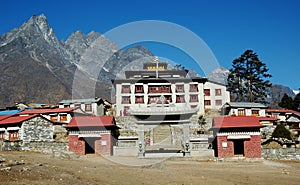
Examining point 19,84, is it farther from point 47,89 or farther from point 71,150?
point 71,150

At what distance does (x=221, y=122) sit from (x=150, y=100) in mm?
27851

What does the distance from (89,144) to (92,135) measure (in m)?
1.73

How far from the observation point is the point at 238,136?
112ft

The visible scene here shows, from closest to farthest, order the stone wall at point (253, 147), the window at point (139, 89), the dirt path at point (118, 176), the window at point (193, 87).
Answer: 1. the dirt path at point (118, 176)
2. the stone wall at point (253, 147)
3. the window at point (139, 89)
4. the window at point (193, 87)

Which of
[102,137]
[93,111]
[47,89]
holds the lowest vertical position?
[102,137]

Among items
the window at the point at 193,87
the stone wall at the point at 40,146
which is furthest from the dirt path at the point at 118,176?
the window at the point at 193,87

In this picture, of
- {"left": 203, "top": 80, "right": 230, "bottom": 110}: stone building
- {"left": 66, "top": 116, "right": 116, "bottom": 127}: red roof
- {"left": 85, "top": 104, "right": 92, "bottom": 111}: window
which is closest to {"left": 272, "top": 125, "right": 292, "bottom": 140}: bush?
{"left": 203, "top": 80, "right": 230, "bottom": 110}: stone building

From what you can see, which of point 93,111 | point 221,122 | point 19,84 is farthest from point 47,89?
point 221,122

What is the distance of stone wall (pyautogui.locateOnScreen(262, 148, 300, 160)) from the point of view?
114ft

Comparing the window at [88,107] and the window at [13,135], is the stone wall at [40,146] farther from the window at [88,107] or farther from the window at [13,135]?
the window at [88,107]

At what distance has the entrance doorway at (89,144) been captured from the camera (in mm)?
35459

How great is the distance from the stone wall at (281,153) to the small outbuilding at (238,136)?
1.26 metres

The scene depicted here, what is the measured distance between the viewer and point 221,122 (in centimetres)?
3519

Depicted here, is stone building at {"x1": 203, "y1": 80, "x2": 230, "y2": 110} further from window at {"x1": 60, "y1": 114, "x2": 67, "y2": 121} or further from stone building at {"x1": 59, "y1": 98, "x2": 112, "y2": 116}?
window at {"x1": 60, "y1": 114, "x2": 67, "y2": 121}
